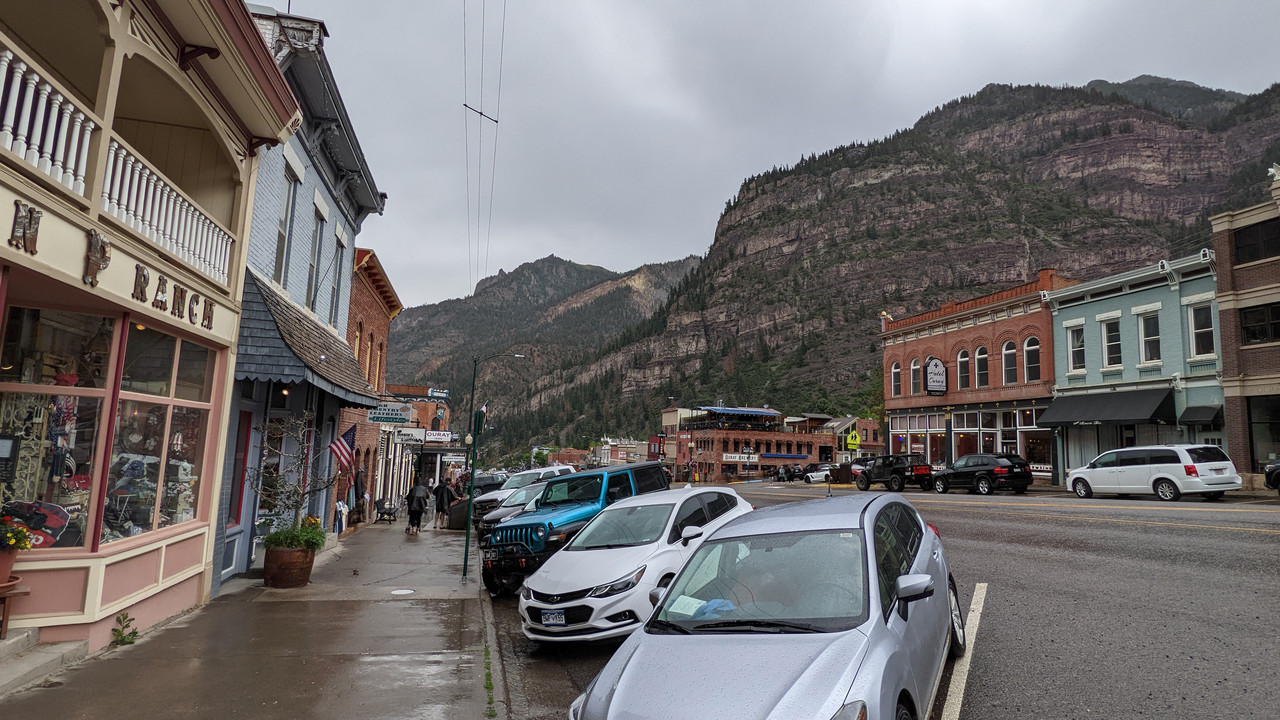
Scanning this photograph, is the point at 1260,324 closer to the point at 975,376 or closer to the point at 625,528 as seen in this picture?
the point at 975,376

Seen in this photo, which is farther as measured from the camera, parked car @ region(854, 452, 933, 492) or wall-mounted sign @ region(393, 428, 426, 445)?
wall-mounted sign @ region(393, 428, 426, 445)

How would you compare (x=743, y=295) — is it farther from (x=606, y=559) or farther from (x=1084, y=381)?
(x=606, y=559)

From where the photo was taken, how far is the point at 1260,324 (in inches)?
917

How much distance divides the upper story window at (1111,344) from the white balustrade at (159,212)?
105ft

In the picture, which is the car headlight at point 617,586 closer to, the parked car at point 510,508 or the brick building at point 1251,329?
the parked car at point 510,508

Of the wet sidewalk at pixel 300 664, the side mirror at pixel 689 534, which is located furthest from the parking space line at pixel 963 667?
the wet sidewalk at pixel 300 664

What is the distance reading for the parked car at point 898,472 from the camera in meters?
30.9

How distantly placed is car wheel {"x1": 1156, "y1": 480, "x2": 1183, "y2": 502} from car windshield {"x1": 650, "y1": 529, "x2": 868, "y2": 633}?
20.4 meters

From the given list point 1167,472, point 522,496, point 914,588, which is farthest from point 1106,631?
point 1167,472

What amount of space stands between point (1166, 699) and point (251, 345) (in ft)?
35.3

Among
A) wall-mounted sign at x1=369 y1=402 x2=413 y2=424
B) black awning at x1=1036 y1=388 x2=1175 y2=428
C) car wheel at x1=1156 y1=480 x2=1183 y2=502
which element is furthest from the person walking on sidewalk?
black awning at x1=1036 y1=388 x2=1175 y2=428

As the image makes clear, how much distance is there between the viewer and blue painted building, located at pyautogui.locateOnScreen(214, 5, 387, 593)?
9922 mm

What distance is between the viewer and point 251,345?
32.0 ft

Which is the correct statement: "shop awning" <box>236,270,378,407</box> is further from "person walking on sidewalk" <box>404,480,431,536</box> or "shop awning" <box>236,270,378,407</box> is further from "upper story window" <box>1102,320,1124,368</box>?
"upper story window" <box>1102,320,1124,368</box>
